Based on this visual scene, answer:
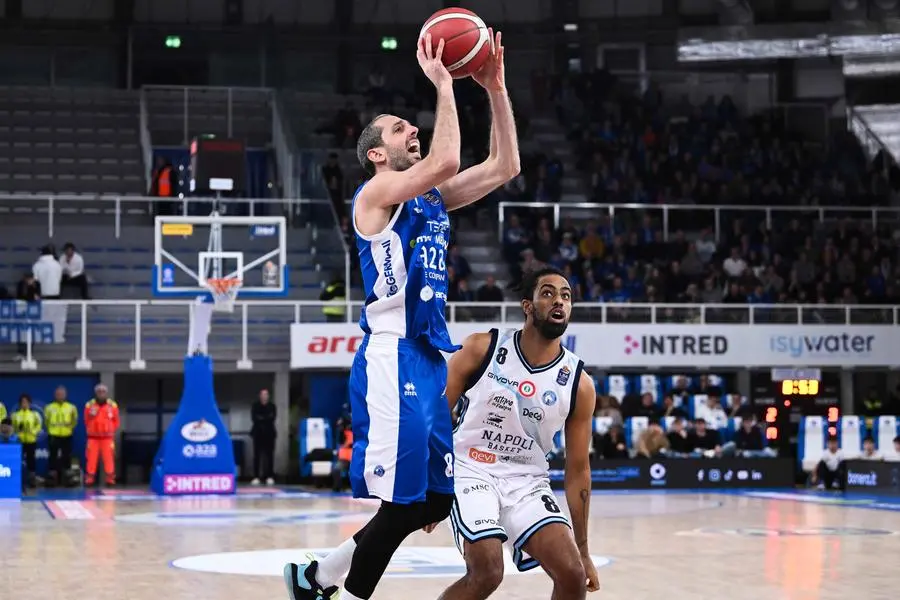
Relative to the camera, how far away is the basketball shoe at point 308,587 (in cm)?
679

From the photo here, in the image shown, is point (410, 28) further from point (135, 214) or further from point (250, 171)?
point (135, 214)

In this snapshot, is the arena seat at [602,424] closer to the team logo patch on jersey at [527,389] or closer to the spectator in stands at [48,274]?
the spectator in stands at [48,274]

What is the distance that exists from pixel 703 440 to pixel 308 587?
2072 centimetres

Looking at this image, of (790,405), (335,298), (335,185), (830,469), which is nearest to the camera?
(830,469)

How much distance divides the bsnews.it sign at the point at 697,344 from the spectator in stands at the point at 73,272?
422 centimetres

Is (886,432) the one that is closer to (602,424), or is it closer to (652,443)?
(652,443)

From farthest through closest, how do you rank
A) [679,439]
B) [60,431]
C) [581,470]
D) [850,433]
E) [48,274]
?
1. [850,433]
2. [679,439]
3. [48,274]
4. [60,431]
5. [581,470]

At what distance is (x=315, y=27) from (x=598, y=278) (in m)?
11.5

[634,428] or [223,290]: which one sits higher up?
[223,290]

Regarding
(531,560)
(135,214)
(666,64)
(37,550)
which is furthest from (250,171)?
(531,560)

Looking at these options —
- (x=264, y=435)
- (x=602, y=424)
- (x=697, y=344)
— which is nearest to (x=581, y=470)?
(x=602, y=424)

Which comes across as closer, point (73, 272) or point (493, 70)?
point (493, 70)

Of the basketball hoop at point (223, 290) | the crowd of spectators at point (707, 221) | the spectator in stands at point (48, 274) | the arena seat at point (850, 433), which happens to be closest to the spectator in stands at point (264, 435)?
the basketball hoop at point (223, 290)

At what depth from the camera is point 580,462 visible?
7.03 m
